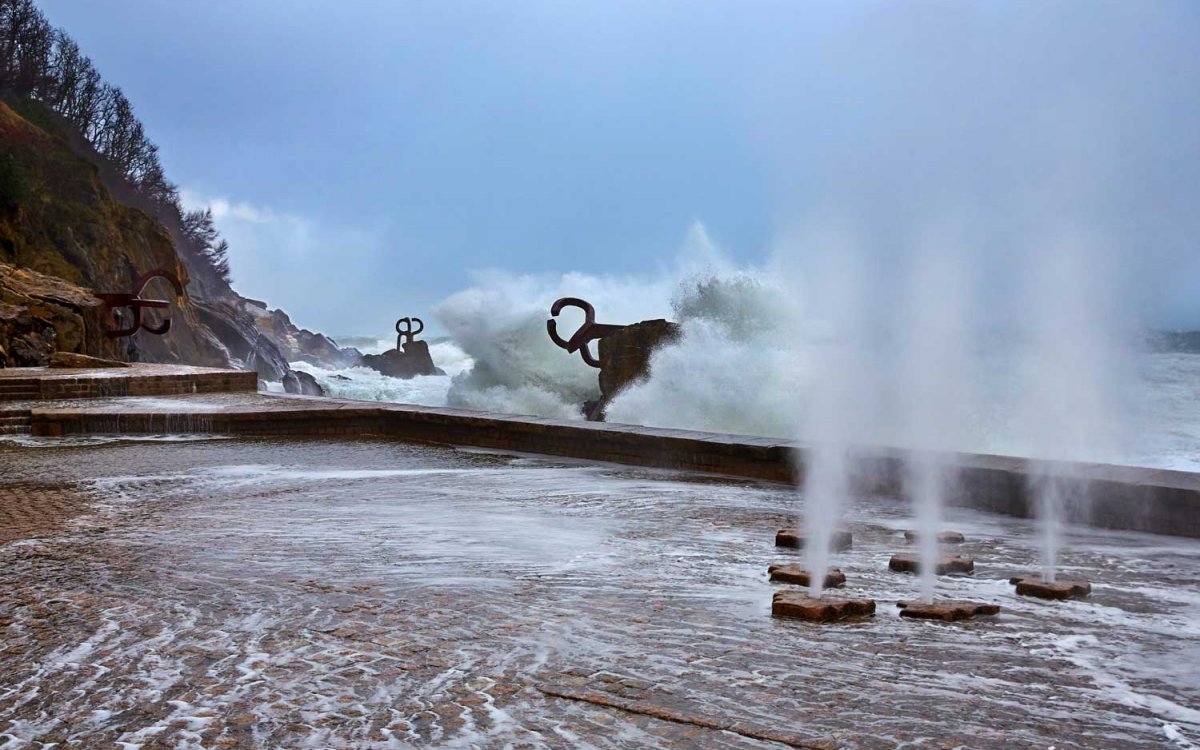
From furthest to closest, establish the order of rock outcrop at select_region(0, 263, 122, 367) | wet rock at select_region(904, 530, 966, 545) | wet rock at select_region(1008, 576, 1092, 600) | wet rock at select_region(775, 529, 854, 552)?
rock outcrop at select_region(0, 263, 122, 367), wet rock at select_region(904, 530, 966, 545), wet rock at select_region(775, 529, 854, 552), wet rock at select_region(1008, 576, 1092, 600)

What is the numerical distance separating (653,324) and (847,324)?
36.8ft

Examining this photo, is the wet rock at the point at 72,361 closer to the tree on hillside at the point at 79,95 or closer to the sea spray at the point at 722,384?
the sea spray at the point at 722,384

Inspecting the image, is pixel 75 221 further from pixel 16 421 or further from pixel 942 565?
pixel 942 565

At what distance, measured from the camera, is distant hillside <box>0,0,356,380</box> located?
19.5 meters

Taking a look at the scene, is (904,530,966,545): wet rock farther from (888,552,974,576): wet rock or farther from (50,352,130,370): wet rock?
(50,352,130,370): wet rock

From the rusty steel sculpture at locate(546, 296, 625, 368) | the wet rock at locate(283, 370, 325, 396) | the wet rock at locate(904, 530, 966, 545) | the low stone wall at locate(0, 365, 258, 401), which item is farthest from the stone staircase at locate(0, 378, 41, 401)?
the wet rock at locate(283, 370, 325, 396)

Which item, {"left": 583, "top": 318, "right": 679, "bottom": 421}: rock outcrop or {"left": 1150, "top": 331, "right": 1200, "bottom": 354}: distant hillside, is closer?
{"left": 583, "top": 318, "right": 679, "bottom": 421}: rock outcrop

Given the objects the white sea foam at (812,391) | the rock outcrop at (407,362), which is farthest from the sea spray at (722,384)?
the rock outcrop at (407,362)

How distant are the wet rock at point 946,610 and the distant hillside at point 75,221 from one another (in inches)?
686

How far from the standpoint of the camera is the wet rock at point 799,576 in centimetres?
377

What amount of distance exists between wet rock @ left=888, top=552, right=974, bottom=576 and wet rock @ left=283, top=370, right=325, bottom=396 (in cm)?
3230

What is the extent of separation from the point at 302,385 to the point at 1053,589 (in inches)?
1378

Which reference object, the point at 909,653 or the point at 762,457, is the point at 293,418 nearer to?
the point at 762,457

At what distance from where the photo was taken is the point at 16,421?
1057cm
